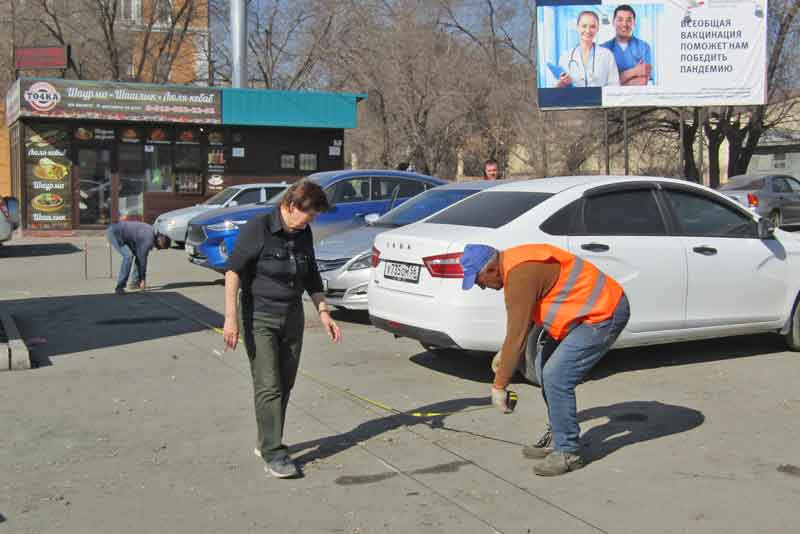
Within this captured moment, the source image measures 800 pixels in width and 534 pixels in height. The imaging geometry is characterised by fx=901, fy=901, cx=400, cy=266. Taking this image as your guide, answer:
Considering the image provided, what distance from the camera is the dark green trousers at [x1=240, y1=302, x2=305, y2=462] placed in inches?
202

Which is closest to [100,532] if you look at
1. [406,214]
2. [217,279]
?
[406,214]

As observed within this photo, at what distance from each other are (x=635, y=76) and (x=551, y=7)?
8.96 ft

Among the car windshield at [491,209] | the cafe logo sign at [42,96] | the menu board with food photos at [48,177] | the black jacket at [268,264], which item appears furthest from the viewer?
the menu board with food photos at [48,177]

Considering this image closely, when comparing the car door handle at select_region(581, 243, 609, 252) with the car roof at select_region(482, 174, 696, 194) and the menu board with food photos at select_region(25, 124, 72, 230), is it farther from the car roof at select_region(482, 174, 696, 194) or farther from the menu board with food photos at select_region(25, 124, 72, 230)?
the menu board with food photos at select_region(25, 124, 72, 230)

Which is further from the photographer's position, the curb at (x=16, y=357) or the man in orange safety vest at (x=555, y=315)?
the curb at (x=16, y=357)

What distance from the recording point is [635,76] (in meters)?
22.4

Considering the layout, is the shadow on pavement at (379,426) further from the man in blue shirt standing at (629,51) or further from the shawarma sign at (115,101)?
the shawarma sign at (115,101)

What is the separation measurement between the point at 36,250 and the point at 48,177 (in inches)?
173

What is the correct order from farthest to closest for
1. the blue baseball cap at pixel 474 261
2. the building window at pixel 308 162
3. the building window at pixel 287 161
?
the building window at pixel 308 162, the building window at pixel 287 161, the blue baseball cap at pixel 474 261

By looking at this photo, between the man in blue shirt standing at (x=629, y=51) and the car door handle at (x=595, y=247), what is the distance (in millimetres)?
16322

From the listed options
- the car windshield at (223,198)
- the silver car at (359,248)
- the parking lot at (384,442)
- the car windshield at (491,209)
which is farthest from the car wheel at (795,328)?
the car windshield at (223,198)

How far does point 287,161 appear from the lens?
27.2 metres

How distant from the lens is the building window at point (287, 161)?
2711cm

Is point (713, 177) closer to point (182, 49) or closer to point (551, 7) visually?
point (551, 7)
